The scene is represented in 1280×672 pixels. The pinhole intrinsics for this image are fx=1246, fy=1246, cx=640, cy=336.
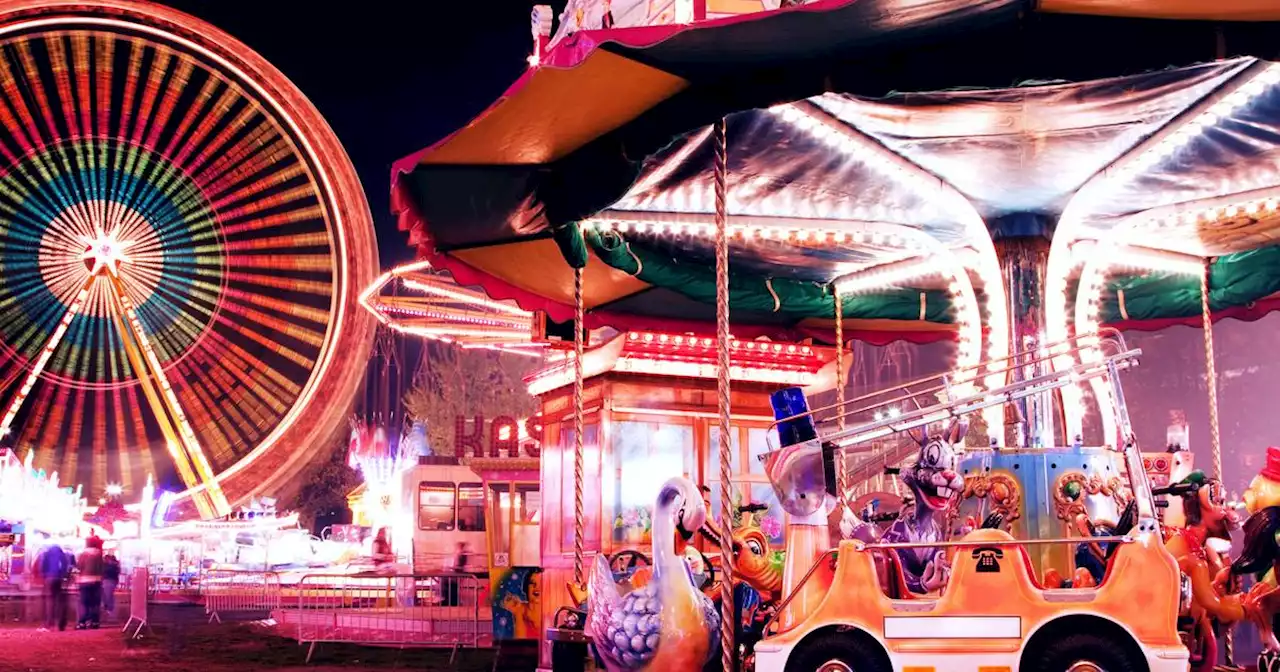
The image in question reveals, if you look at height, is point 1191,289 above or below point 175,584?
A: above

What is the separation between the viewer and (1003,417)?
35.8ft

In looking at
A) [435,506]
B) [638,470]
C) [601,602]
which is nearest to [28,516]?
[435,506]

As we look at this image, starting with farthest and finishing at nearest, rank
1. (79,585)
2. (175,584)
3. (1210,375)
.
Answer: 1. (175,584)
2. (79,585)
3. (1210,375)

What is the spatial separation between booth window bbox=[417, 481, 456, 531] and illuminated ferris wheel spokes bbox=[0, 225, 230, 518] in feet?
45.2

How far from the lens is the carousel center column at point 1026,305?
10.8 metres

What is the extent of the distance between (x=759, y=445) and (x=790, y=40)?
8.70 m

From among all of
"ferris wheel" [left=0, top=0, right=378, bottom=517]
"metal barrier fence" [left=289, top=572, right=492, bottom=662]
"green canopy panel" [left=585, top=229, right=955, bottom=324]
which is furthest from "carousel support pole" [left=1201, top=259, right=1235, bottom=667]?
"ferris wheel" [left=0, top=0, right=378, bottom=517]

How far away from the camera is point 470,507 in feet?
91.4

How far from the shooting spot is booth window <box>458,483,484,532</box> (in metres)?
27.8

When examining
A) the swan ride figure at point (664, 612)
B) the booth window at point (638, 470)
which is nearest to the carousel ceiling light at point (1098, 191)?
the swan ride figure at point (664, 612)

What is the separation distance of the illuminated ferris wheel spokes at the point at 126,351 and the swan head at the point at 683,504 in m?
33.5

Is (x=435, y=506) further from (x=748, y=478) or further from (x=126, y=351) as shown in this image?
(x=126, y=351)

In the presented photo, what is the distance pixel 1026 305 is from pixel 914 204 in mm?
1346

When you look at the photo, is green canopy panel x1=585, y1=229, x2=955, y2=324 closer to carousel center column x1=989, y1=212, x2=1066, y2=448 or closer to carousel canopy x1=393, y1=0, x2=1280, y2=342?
carousel canopy x1=393, y1=0, x2=1280, y2=342
